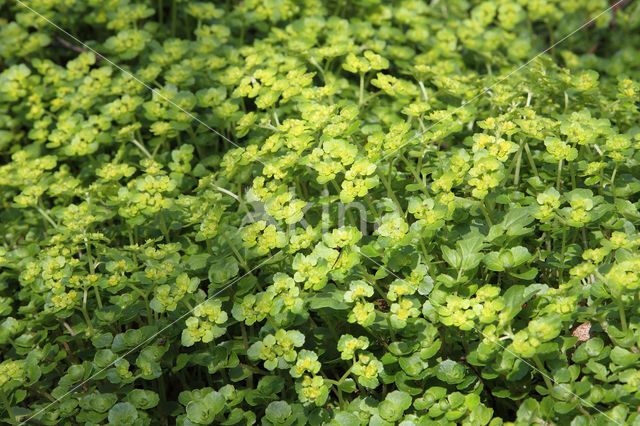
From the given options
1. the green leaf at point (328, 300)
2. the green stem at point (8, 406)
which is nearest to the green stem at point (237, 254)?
the green leaf at point (328, 300)

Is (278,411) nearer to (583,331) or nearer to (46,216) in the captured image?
(583,331)

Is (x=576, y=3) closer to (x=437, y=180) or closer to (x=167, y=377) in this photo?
(x=437, y=180)

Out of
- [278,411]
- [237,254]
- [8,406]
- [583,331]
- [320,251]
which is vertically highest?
[320,251]

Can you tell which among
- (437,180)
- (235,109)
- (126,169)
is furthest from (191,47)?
(437,180)

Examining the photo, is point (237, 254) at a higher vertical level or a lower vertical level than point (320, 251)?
lower

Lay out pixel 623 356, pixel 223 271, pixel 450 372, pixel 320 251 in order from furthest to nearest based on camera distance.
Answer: pixel 223 271 < pixel 320 251 < pixel 450 372 < pixel 623 356

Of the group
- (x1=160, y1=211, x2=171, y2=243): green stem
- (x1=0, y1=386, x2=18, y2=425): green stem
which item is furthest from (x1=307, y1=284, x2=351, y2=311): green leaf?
(x1=0, y1=386, x2=18, y2=425): green stem

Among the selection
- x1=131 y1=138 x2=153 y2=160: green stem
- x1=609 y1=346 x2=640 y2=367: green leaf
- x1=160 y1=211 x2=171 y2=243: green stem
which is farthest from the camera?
x1=131 y1=138 x2=153 y2=160: green stem

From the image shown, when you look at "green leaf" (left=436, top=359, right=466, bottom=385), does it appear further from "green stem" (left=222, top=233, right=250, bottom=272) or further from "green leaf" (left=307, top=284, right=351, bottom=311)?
"green stem" (left=222, top=233, right=250, bottom=272)

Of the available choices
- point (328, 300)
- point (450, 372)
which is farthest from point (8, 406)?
point (450, 372)
